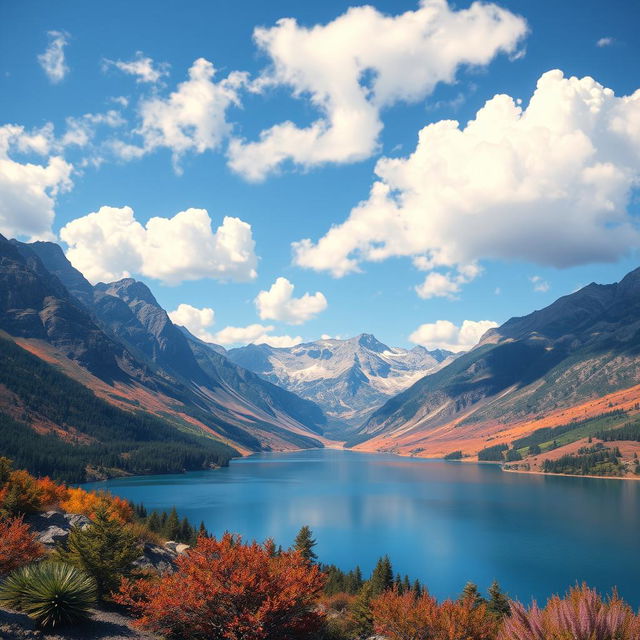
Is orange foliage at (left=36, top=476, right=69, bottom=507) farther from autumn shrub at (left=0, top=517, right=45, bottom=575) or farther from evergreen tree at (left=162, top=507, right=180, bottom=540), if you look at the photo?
autumn shrub at (left=0, top=517, right=45, bottom=575)

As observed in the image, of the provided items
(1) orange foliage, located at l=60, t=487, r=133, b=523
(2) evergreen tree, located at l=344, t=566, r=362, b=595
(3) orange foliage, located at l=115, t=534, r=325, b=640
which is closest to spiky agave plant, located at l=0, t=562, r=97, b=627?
(3) orange foliage, located at l=115, t=534, r=325, b=640

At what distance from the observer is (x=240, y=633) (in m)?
21.7

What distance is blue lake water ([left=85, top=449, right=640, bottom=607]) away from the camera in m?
82.6

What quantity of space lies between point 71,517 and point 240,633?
34.4 meters

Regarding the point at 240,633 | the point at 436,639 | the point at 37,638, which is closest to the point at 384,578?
the point at 436,639

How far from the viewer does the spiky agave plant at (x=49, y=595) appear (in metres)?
22.1

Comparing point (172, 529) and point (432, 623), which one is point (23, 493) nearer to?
point (172, 529)

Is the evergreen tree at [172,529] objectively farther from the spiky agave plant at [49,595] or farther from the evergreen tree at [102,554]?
the spiky agave plant at [49,595]

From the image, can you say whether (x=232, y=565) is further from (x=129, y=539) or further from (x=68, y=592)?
(x=129, y=539)

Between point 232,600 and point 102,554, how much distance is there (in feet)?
41.8

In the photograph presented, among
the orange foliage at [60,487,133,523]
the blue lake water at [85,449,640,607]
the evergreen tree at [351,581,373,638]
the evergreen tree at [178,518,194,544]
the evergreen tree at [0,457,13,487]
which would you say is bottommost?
the blue lake water at [85,449,640,607]

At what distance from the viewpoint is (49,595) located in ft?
72.6

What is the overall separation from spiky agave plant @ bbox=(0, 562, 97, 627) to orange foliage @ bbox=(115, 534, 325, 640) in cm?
324

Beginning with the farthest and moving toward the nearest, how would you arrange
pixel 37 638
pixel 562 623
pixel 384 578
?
pixel 384 578 < pixel 37 638 < pixel 562 623
